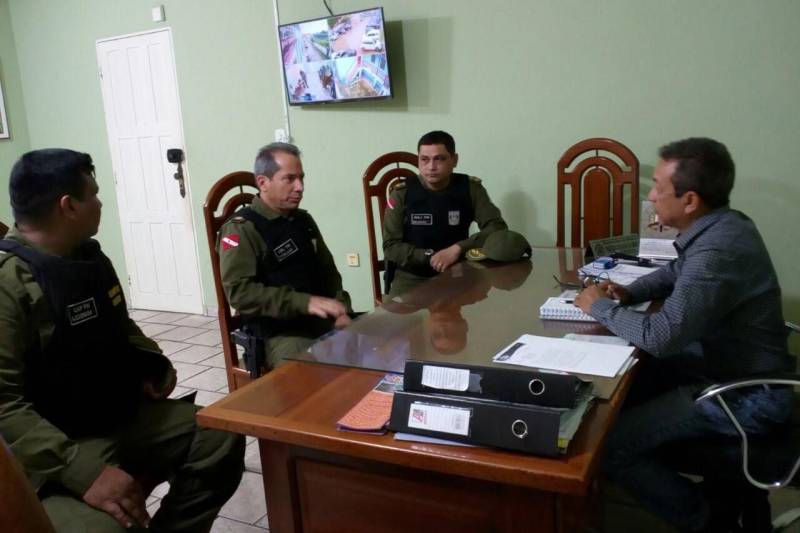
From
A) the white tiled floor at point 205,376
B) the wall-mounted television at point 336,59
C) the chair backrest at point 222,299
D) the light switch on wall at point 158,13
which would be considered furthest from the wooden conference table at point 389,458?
the light switch on wall at point 158,13

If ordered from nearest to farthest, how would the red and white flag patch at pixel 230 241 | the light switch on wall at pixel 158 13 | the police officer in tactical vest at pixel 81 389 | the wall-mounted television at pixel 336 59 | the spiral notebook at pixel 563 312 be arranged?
the police officer in tactical vest at pixel 81 389, the spiral notebook at pixel 563 312, the red and white flag patch at pixel 230 241, the wall-mounted television at pixel 336 59, the light switch on wall at pixel 158 13

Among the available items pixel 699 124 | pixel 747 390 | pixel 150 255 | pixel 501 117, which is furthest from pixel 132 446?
pixel 150 255

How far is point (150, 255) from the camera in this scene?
4.72m

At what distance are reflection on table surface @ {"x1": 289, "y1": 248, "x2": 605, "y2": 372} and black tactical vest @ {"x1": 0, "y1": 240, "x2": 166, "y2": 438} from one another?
17.6 inches

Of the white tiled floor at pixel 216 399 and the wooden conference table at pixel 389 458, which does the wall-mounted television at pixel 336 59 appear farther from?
the wooden conference table at pixel 389 458

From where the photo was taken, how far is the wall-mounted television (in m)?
3.43

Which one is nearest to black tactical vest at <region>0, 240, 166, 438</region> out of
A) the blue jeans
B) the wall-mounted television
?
the blue jeans

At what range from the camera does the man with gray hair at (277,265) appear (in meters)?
2.05

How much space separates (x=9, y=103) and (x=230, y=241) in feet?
12.3

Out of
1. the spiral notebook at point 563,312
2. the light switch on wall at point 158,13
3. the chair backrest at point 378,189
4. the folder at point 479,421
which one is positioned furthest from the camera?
the light switch on wall at point 158,13

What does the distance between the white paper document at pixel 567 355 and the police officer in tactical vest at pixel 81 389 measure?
794 millimetres

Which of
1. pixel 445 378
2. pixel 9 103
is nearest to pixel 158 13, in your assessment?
pixel 9 103

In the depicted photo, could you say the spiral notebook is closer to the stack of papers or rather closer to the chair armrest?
the chair armrest

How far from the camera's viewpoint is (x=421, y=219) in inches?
113
